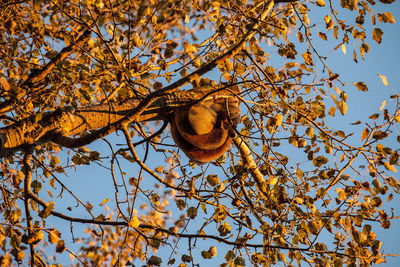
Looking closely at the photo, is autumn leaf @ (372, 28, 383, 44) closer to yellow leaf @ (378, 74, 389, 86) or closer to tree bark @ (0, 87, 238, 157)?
yellow leaf @ (378, 74, 389, 86)

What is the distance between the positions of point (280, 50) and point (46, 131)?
181 cm

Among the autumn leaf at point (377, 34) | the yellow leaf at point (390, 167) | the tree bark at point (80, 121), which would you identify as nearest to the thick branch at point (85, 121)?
the tree bark at point (80, 121)

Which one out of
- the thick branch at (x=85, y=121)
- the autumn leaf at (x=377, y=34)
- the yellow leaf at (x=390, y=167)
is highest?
the autumn leaf at (x=377, y=34)

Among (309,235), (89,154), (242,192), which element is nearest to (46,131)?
(89,154)

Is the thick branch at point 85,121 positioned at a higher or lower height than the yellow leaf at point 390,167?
higher

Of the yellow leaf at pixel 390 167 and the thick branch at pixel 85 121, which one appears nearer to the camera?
the thick branch at pixel 85 121

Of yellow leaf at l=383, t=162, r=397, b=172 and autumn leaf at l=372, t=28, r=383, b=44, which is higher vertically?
autumn leaf at l=372, t=28, r=383, b=44

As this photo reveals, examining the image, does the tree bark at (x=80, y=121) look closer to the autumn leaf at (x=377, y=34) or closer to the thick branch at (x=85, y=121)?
the thick branch at (x=85, y=121)

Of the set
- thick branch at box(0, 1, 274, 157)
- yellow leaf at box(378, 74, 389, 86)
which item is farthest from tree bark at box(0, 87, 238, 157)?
yellow leaf at box(378, 74, 389, 86)

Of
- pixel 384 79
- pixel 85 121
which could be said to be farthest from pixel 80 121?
pixel 384 79

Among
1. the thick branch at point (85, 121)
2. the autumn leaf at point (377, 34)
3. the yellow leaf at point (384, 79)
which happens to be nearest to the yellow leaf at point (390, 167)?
the yellow leaf at point (384, 79)

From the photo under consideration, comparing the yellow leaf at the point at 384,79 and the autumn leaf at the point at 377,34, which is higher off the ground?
the autumn leaf at the point at 377,34

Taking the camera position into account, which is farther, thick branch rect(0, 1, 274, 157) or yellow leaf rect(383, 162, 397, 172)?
yellow leaf rect(383, 162, 397, 172)

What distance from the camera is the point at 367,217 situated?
2.37 meters
